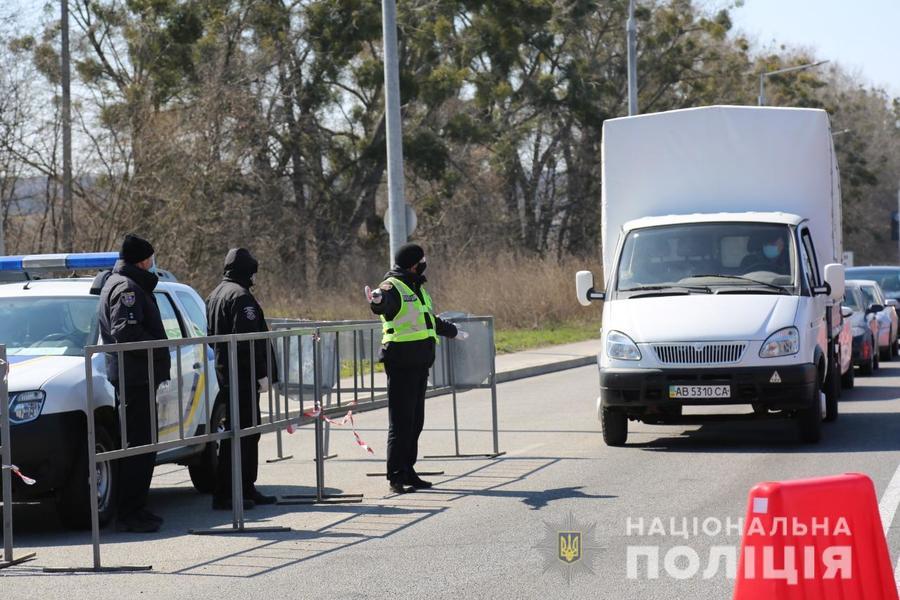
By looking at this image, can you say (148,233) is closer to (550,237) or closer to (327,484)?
(327,484)

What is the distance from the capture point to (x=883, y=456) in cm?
1121

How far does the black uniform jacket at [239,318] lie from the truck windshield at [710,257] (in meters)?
4.34

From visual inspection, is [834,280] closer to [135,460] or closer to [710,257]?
[710,257]

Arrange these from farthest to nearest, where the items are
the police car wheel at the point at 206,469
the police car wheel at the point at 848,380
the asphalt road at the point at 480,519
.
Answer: the police car wheel at the point at 848,380 → the police car wheel at the point at 206,469 → the asphalt road at the point at 480,519

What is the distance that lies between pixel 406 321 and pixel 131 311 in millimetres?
2260

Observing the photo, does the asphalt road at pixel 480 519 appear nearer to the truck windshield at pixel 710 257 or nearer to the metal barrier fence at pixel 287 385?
the metal barrier fence at pixel 287 385

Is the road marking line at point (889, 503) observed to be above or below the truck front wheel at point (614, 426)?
below

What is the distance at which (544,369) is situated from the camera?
23766mm

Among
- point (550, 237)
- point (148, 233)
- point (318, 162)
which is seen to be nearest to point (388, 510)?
point (148, 233)

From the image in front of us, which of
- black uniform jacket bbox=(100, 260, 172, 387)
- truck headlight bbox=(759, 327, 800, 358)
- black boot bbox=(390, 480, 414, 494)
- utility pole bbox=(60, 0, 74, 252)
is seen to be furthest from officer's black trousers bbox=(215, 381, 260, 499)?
utility pole bbox=(60, 0, 74, 252)

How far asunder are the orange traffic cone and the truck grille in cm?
671

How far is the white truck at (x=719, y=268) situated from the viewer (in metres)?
11.9

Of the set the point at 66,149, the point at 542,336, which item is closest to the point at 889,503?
the point at 66,149

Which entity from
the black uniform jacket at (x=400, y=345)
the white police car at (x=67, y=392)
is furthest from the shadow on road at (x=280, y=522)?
the black uniform jacket at (x=400, y=345)
